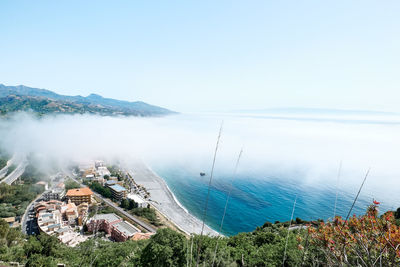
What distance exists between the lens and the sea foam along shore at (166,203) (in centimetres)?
2186

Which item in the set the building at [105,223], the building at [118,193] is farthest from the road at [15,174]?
the building at [105,223]

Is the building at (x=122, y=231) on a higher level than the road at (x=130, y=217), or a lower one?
higher

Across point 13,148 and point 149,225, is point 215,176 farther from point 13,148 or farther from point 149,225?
point 13,148

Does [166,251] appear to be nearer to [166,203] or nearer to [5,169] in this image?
[166,203]

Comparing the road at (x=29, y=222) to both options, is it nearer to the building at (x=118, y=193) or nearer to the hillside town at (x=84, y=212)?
the hillside town at (x=84, y=212)

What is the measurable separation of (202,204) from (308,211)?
12.8 m

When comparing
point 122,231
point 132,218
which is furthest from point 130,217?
point 122,231

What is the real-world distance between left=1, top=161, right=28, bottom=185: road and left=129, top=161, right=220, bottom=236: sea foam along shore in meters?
19.6

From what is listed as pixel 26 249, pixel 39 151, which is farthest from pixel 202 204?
pixel 39 151

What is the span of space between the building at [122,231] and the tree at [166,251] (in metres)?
11.8

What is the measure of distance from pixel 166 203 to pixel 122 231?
956 centimetres

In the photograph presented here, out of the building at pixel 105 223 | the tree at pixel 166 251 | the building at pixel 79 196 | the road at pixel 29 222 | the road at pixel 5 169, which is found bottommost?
the road at pixel 5 169

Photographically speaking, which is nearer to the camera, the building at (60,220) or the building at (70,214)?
the building at (60,220)

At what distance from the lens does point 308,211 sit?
2372cm
